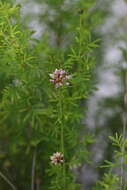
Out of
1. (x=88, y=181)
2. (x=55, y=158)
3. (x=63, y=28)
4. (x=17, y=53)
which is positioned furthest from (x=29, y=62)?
(x=88, y=181)

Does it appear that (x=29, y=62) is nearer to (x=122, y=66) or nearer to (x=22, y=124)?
(x=22, y=124)

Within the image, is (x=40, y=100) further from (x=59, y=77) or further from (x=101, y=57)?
(x=101, y=57)

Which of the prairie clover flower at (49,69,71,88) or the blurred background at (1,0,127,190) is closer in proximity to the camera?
the prairie clover flower at (49,69,71,88)

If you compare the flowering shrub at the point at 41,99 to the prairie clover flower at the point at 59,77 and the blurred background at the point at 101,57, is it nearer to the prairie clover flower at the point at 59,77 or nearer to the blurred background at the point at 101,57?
the prairie clover flower at the point at 59,77

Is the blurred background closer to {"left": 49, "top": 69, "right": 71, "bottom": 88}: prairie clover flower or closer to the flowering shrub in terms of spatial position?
the flowering shrub

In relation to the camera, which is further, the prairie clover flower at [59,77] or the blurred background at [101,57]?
the blurred background at [101,57]

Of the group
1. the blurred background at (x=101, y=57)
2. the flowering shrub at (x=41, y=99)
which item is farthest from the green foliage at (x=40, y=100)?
the blurred background at (x=101, y=57)

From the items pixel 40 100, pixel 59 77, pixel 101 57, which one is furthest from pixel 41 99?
pixel 101 57

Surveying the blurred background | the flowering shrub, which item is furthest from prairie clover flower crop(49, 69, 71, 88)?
the blurred background
